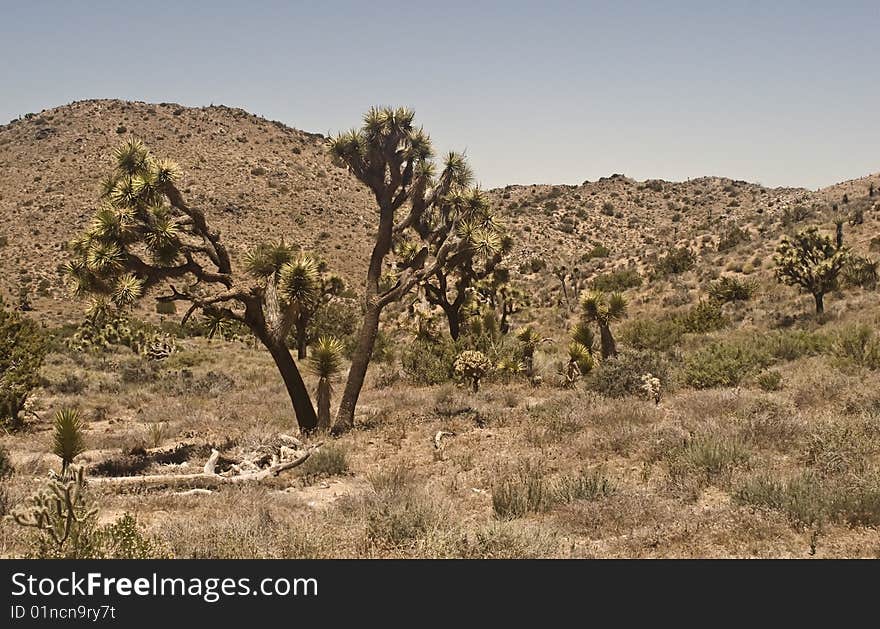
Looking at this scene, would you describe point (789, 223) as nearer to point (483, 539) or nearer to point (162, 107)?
point (483, 539)

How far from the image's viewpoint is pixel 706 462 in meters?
8.10

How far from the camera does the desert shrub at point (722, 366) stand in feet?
46.6

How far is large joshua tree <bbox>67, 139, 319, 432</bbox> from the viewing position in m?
11.3

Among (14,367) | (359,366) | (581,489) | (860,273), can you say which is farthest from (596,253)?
(581,489)

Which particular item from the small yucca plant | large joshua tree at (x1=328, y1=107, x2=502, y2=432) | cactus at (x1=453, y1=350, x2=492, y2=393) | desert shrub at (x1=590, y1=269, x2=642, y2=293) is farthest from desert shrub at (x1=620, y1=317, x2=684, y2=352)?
the small yucca plant

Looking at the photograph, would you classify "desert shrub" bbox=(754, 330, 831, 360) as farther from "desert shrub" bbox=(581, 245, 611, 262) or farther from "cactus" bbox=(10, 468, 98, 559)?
"desert shrub" bbox=(581, 245, 611, 262)

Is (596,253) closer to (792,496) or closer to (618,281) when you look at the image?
(618,281)

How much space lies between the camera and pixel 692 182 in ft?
232

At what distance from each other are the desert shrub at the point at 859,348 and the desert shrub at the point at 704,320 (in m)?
7.15

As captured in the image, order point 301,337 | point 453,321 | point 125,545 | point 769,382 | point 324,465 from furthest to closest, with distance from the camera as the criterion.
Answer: point 301,337 → point 453,321 → point 769,382 → point 324,465 → point 125,545

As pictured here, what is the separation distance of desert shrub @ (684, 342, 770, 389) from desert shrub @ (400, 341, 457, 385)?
6.59 m

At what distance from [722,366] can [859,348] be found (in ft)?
11.1

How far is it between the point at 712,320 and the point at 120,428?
2074cm

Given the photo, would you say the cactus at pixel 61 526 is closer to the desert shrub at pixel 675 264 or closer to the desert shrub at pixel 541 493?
the desert shrub at pixel 541 493
